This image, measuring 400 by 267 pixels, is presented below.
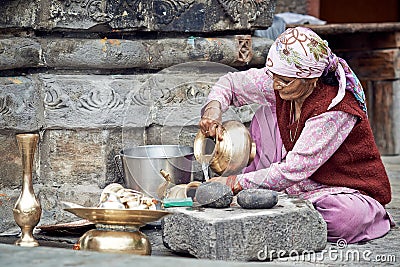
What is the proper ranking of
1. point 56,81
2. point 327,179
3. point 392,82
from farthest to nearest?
point 392,82 < point 56,81 < point 327,179

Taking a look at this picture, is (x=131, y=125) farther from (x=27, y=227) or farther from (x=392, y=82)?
(x=392, y=82)

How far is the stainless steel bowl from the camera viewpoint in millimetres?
4270

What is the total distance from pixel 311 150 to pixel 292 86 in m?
0.30

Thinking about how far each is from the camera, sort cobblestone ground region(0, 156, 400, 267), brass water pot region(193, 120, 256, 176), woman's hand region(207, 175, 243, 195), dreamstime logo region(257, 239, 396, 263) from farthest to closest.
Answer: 1. brass water pot region(193, 120, 256, 176)
2. woman's hand region(207, 175, 243, 195)
3. dreamstime logo region(257, 239, 396, 263)
4. cobblestone ground region(0, 156, 400, 267)

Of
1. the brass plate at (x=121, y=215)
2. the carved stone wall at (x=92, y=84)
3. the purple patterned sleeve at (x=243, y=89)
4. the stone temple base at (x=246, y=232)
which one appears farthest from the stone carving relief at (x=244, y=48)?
the brass plate at (x=121, y=215)

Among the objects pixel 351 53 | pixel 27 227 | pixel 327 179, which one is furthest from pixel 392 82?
pixel 27 227

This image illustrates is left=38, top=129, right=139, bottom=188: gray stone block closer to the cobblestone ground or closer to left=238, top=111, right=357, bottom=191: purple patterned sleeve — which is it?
the cobblestone ground

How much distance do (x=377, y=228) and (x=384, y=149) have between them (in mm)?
3564

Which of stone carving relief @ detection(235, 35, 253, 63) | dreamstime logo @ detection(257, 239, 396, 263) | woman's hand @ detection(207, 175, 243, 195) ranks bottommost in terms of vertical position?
dreamstime logo @ detection(257, 239, 396, 263)

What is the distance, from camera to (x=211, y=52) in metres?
4.68

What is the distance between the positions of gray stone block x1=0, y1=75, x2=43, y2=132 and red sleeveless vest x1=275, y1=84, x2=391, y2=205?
1.28 meters

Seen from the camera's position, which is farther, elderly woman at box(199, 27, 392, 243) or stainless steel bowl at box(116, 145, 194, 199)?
stainless steel bowl at box(116, 145, 194, 199)

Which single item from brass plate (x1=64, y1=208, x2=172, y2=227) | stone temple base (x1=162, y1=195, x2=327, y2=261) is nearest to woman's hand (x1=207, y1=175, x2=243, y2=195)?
stone temple base (x1=162, y1=195, x2=327, y2=261)

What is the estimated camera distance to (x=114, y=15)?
14.5ft
